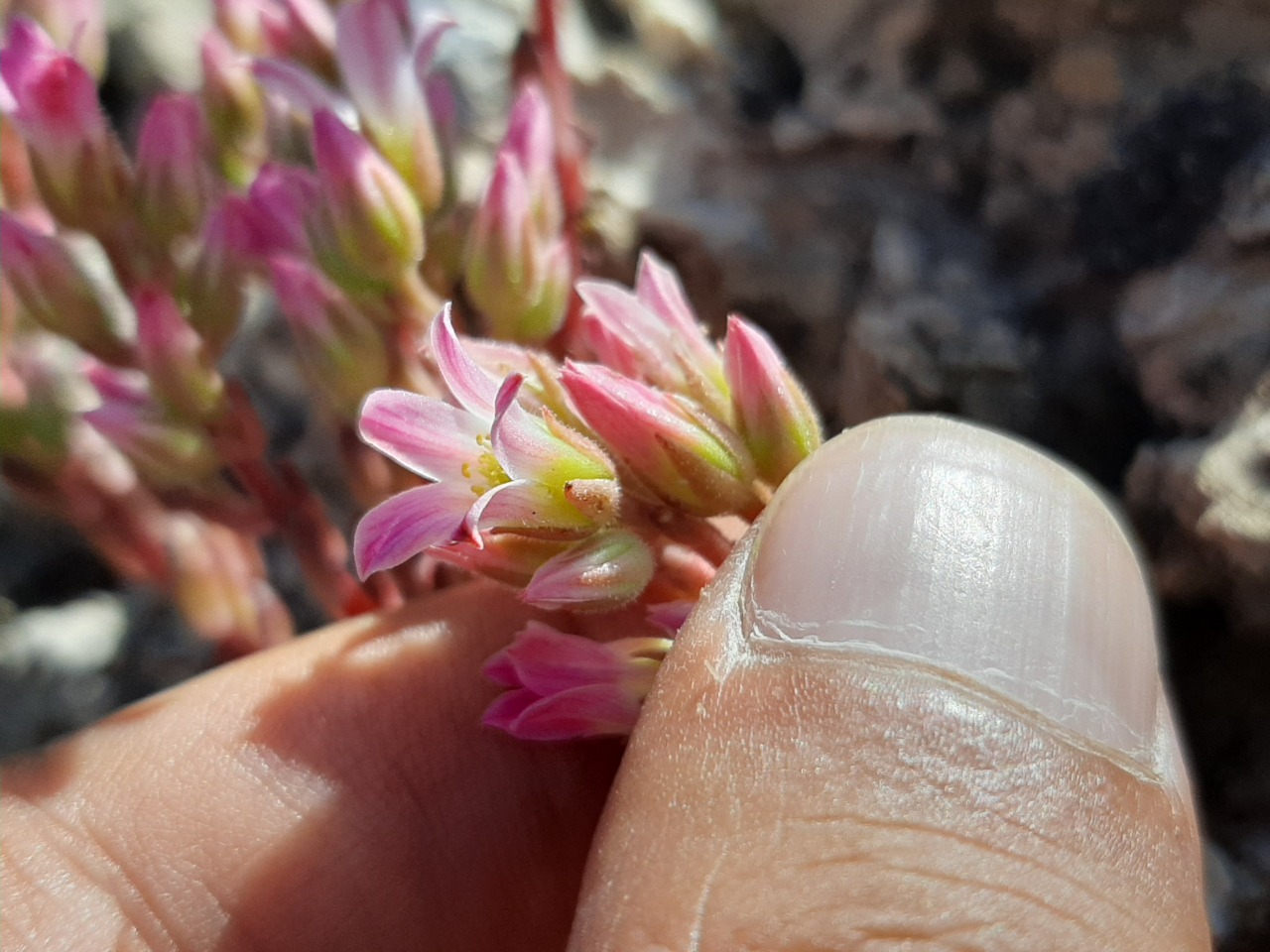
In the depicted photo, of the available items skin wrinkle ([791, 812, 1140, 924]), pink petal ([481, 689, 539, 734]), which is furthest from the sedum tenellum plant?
skin wrinkle ([791, 812, 1140, 924])

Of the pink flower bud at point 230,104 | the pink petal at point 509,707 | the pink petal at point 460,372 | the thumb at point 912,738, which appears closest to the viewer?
the thumb at point 912,738

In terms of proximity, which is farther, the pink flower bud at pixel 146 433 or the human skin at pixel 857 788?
the pink flower bud at pixel 146 433

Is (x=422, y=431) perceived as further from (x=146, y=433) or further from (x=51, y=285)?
(x=51, y=285)

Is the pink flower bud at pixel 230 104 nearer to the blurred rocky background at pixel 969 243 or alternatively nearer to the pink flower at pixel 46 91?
the pink flower at pixel 46 91

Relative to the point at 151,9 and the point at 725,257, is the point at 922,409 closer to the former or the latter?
the point at 725,257

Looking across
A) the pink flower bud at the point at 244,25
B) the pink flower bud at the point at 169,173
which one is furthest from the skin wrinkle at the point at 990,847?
the pink flower bud at the point at 244,25
